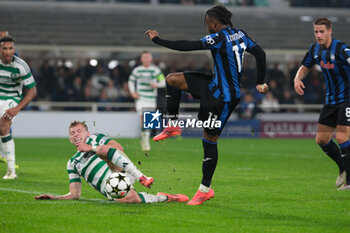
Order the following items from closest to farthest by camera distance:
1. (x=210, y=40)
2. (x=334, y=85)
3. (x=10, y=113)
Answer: (x=210, y=40), (x=334, y=85), (x=10, y=113)

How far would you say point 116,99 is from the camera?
76.4 ft

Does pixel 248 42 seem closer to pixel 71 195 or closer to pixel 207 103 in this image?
pixel 207 103

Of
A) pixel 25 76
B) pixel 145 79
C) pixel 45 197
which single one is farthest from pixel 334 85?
pixel 145 79

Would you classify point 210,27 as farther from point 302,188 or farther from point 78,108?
point 78,108

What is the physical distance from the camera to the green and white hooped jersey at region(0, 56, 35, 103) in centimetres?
1042

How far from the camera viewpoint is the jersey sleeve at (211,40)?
7.34 meters

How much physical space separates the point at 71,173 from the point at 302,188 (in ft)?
11.0

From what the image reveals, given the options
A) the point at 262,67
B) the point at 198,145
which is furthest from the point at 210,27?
the point at 198,145

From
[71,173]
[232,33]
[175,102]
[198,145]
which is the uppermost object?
[232,33]

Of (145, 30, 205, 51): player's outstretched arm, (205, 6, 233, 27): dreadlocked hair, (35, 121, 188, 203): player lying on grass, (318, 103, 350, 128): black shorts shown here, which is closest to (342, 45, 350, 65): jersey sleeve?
(318, 103, 350, 128): black shorts

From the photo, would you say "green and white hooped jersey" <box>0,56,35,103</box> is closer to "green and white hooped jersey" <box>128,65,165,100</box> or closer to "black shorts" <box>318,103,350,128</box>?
"black shorts" <box>318,103,350,128</box>

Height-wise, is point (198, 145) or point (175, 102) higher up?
point (175, 102)

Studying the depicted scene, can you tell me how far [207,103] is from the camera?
7.71m

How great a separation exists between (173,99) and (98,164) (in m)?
1.15
